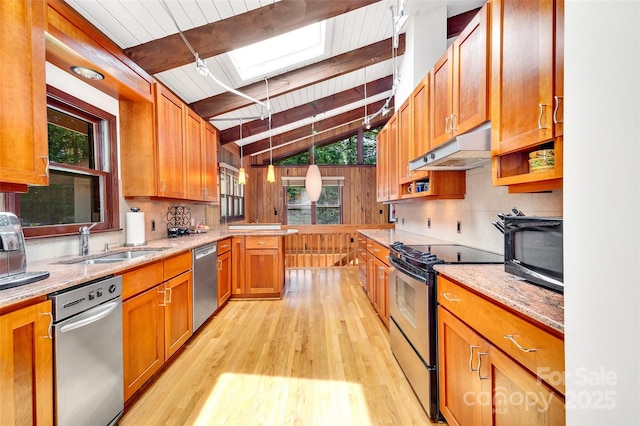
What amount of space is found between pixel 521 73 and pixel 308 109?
453cm

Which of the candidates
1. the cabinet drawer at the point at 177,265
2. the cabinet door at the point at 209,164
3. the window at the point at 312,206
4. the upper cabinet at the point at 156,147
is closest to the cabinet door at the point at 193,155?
the upper cabinet at the point at 156,147

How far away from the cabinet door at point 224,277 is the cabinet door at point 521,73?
3069 millimetres

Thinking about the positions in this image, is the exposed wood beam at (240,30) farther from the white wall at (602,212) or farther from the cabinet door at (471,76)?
the white wall at (602,212)

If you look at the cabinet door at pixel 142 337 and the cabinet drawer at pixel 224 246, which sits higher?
the cabinet drawer at pixel 224 246

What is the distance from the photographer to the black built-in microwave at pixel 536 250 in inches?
43.5

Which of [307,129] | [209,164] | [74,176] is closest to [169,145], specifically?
[74,176]

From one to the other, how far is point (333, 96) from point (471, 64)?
3854 mm

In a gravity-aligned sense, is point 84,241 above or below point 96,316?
above

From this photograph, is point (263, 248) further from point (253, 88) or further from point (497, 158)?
point (497, 158)

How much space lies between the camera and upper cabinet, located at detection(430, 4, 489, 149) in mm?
1644

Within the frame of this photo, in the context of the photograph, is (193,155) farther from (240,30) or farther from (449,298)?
(449,298)

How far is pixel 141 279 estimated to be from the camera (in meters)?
1.87

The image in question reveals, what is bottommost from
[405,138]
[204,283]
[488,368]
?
[204,283]

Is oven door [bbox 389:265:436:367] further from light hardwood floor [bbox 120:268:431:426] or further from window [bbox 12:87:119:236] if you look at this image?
window [bbox 12:87:119:236]
